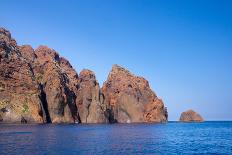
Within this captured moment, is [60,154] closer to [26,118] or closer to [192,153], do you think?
[192,153]

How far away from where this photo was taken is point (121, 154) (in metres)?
59.4

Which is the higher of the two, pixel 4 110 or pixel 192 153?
pixel 4 110

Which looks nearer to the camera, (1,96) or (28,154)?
(28,154)

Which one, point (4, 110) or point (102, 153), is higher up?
point (4, 110)

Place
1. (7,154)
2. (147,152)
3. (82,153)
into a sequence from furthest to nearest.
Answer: (147,152)
(82,153)
(7,154)

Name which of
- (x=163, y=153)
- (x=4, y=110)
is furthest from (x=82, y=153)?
(x=4, y=110)

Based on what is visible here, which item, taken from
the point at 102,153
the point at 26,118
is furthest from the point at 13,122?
the point at 102,153

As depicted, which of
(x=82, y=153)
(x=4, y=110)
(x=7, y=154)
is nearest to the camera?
(x=7, y=154)

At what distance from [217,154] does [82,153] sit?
24458 mm

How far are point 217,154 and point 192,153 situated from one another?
447 centimetres

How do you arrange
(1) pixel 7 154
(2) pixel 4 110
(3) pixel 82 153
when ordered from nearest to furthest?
(1) pixel 7 154 → (3) pixel 82 153 → (2) pixel 4 110

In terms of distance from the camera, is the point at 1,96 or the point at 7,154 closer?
the point at 7,154

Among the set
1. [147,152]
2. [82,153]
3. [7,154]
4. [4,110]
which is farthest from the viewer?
[4,110]

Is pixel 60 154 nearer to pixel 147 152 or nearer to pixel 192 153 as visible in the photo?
pixel 147 152
